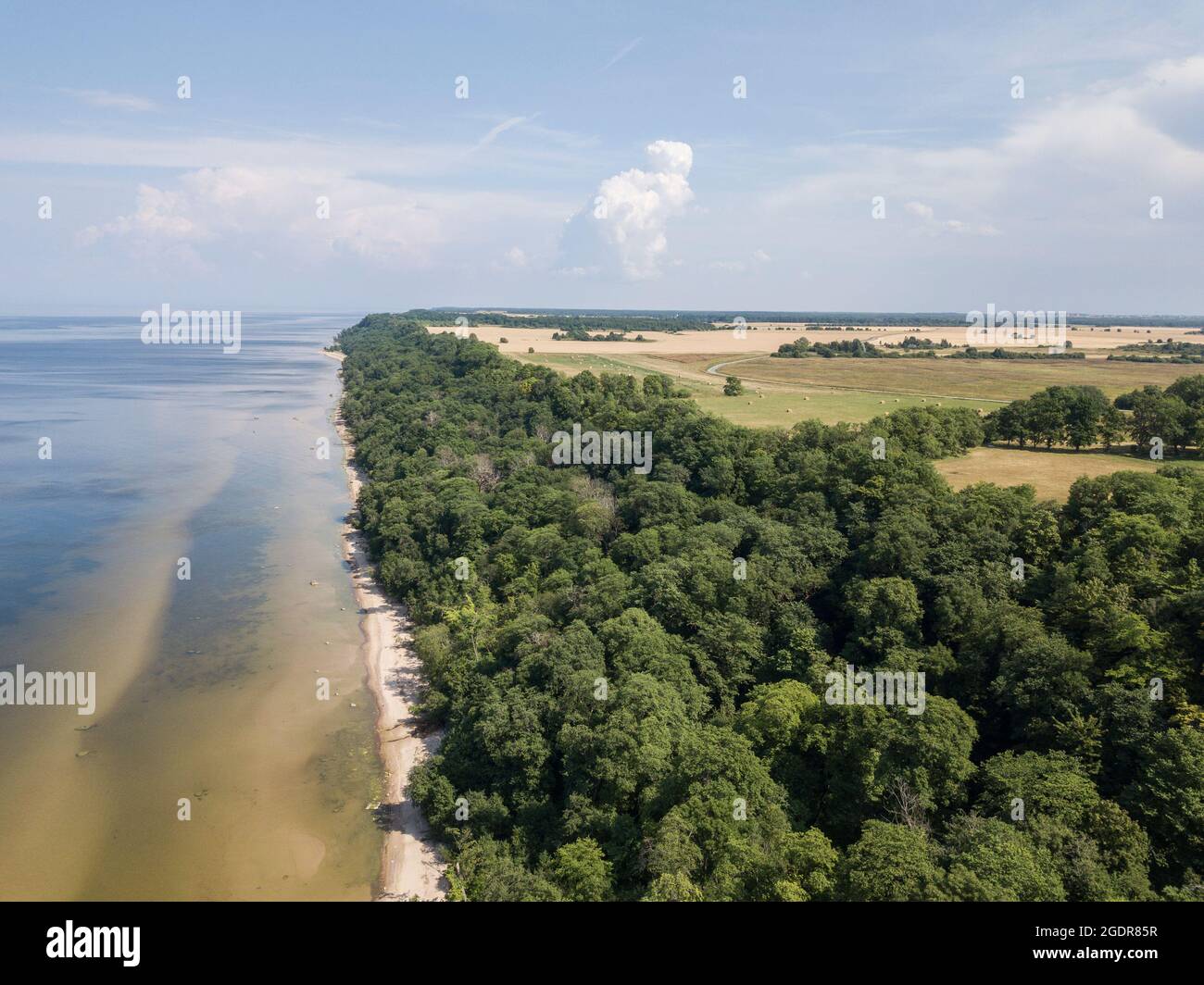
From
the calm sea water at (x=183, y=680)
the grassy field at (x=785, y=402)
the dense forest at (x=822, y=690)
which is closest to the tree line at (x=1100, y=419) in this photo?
the dense forest at (x=822, y=690)

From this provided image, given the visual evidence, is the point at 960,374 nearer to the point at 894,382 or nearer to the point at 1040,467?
the point at 894,382

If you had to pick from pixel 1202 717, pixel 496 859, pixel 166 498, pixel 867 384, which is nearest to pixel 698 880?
pixel 496 859

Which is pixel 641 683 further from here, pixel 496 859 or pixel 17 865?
pixel 17 865

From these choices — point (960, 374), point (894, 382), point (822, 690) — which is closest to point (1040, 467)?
point (822, 690)

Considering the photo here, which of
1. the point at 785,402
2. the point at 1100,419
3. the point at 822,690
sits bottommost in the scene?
the point at 822,690

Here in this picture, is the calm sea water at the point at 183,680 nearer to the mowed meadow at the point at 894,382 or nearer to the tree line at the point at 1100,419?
the mowed meadow at the point at 894,382
